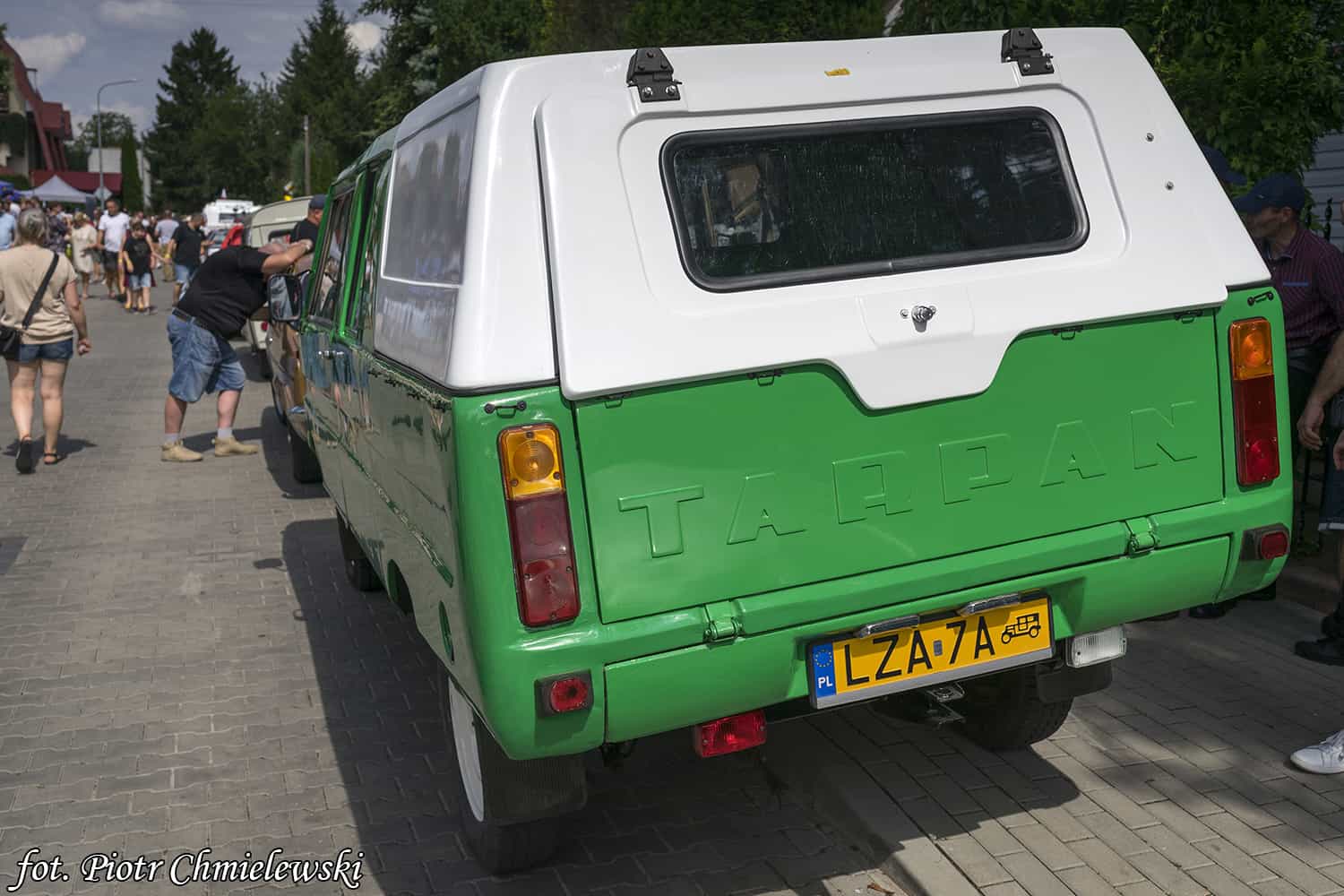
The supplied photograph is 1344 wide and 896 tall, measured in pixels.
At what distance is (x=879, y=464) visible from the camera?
3258 millimetres

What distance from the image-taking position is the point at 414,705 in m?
5.43

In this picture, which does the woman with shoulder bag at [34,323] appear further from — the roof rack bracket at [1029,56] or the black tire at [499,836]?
the roof rack bracket at [1029,56]

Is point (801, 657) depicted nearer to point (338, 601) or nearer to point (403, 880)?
point (403, 880)

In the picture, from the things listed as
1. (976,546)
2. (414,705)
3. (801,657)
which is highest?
(976,546)

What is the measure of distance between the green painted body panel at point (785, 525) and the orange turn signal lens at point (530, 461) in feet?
0.07

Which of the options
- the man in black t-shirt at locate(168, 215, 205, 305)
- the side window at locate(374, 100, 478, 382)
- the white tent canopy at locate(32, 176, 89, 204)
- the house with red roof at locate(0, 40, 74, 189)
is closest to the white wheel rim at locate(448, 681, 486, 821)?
the side window at locate(374, 100, 478, 382)

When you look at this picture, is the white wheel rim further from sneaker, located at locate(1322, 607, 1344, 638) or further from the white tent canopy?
the white tent canopy

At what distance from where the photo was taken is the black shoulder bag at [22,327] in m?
10.1

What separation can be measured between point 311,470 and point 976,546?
740 cm

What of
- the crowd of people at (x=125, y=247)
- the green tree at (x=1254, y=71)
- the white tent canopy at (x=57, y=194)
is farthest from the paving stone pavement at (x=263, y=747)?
the white tent canopy at (x=57, y=194)

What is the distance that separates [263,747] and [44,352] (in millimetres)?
6614

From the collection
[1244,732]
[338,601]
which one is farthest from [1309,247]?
[338,601]

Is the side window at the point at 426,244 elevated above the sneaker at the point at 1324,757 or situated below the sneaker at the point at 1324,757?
above

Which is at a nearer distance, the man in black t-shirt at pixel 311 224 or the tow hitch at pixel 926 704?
the tow hitch at pixel 926 704
